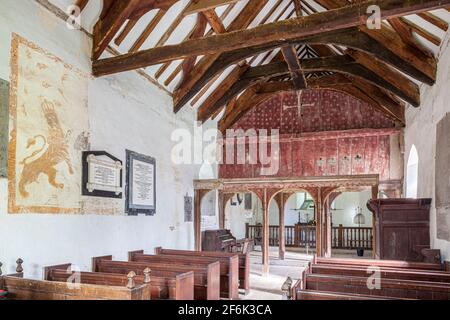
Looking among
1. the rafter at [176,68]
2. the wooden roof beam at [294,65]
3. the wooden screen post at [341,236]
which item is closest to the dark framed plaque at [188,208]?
the rafter at [176,68]

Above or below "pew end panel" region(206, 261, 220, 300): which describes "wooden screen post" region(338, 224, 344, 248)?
below

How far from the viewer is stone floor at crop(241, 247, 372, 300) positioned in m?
7.15

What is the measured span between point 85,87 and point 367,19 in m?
3.95

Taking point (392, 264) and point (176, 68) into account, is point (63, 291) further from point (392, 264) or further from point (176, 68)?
point (176, 68)

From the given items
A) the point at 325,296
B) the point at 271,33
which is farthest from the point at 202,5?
the point at 325,296

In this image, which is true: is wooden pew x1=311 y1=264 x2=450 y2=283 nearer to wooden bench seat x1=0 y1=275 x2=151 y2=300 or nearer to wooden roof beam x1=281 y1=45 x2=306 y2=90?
wooden bench seat x1=0 y1=275 x2=151 y2=300

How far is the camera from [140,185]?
22.3ft

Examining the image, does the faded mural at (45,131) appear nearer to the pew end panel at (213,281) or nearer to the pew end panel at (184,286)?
the pew end panel at (184,286)

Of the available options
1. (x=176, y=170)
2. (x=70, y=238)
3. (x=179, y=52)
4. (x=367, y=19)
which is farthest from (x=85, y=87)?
(x=367, y=19)

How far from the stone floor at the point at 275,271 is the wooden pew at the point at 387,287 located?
299cm

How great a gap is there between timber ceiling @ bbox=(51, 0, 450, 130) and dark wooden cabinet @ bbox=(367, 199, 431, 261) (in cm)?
205

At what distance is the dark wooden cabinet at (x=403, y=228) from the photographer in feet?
19.9

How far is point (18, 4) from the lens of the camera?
442 cm

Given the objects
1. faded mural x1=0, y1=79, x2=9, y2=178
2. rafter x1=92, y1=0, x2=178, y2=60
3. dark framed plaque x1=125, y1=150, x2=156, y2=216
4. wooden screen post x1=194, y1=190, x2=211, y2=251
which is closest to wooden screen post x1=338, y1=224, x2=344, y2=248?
wooden screen post x1=194, y1=190, x2=211, y2=251
